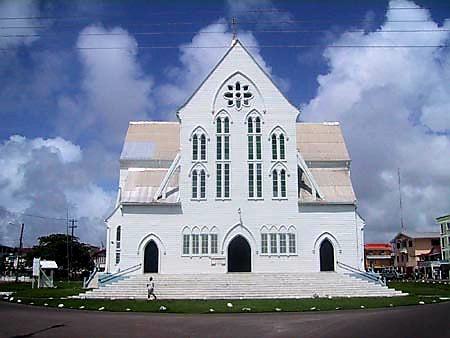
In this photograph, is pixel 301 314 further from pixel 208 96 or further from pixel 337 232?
pixel 208 96

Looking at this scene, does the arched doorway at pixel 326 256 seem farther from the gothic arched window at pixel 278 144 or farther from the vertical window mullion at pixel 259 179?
the gothic arched window at pixel 278 144

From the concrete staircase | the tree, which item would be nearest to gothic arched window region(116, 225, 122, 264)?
the concrete staircase

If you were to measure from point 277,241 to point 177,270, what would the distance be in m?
7.72

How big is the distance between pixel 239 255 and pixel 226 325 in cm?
2313

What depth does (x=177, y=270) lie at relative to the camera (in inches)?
1535

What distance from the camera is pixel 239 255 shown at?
135 ft

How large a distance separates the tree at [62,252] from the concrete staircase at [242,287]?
56.7 meters

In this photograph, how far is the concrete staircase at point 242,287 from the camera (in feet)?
106

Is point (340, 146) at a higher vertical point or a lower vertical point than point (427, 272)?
higher

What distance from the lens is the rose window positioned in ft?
138

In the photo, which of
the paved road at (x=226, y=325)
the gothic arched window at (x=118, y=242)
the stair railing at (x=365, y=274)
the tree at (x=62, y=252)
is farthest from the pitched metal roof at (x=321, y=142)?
the tree at (x=62, y=252)

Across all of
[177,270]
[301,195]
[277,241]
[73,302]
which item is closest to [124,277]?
[177,270]

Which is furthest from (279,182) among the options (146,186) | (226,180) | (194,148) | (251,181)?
(146,186)

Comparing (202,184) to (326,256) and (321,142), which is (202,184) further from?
(321,142)
